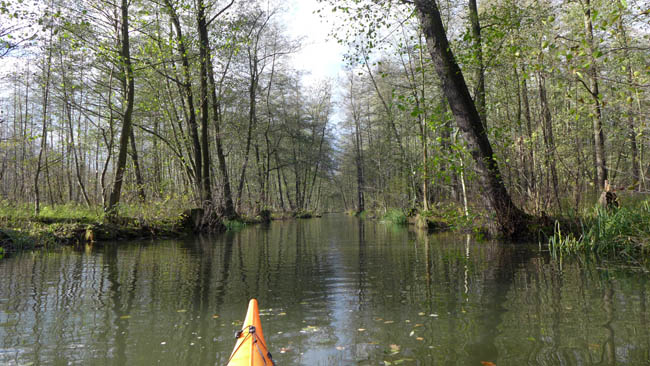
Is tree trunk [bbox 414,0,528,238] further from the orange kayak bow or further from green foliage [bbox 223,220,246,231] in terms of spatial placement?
green foliage [bbox 223,220,246,231]

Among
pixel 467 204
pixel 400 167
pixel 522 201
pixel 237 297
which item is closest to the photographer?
pixel 237 297

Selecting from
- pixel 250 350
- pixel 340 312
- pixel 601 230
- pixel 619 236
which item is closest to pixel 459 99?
pixel 601 230

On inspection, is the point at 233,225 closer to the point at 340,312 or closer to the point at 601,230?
the point at 601,230

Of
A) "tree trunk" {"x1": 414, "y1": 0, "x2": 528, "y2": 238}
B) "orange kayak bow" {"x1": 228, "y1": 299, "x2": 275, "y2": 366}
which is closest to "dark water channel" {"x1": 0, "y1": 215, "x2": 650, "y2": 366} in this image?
"orange kayak bow" {"x1": 228, "y1": 299, "x2": 275, "y2": 366}

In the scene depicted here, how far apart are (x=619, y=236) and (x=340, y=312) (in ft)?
18.4

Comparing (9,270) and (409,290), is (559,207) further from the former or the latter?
(9,270)

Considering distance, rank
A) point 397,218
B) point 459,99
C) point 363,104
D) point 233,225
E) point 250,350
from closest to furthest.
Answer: point 250,350 → point 459,99 → point 233,225 → point 397,218 → point 363,104

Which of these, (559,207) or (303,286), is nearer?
(303,286)

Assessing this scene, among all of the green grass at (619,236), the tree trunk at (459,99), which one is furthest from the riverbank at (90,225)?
the green grass at (619,236)

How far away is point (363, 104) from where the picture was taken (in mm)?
32500

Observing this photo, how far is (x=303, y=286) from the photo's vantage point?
5441 mm

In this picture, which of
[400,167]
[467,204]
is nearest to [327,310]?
[467,204]

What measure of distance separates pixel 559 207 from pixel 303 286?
7005 millimetres

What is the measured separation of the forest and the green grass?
0.61 ft
